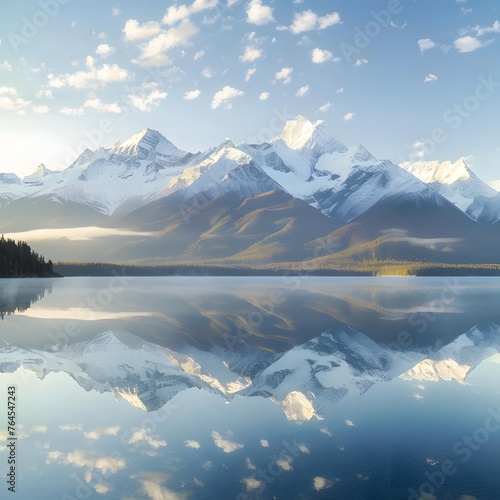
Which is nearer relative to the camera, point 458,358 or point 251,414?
point 251,414

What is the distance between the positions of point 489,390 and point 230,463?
66.3ft

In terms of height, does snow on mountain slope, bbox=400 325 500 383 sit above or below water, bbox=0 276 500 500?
below

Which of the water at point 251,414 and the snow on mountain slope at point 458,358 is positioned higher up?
the water at point 251,414

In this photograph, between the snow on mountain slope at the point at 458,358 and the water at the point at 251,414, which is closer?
the water at the point at 251,414

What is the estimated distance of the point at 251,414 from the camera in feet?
86.0

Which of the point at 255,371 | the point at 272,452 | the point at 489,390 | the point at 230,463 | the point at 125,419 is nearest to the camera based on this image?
the point at 230,463

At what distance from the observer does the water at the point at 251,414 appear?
1820 centimetres

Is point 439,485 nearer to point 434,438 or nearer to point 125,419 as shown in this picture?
point 434,438

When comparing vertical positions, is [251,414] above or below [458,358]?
above

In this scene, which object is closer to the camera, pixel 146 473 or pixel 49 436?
pixel 146 473

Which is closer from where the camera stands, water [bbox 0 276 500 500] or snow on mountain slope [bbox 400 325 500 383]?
water [bbox 0 276 500 500]

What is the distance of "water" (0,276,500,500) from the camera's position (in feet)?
59.7

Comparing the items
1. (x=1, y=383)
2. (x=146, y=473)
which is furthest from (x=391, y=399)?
(x=1, y=383)

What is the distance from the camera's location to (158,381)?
1273 inches
